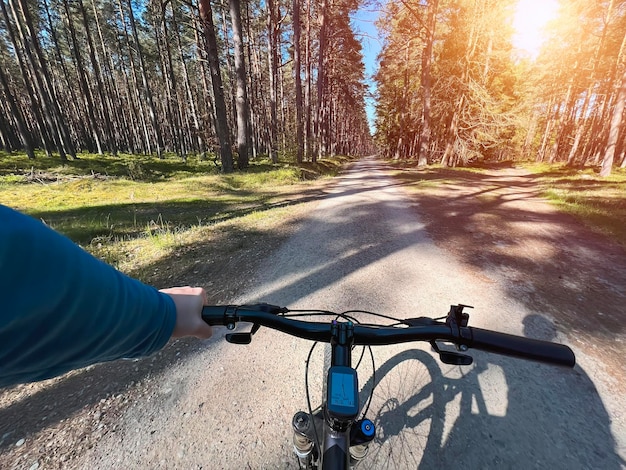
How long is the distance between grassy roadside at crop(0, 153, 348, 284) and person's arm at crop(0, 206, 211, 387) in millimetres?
3818

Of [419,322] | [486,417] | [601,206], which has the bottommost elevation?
[486,417]

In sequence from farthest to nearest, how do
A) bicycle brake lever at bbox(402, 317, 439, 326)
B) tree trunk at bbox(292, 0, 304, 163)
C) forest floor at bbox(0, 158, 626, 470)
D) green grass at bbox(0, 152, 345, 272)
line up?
tree trunk at bbox(292, 0, 304, 163), green grass at bbox(0, 152, 345, 272), forest floor at bbox(0, 158, 626, 470), bicycle brake lever at bbox(402, 317, 439, 326)

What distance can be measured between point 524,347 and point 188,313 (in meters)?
1.53

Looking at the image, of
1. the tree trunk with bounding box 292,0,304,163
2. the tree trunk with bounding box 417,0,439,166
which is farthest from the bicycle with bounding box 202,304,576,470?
the tree trunk with bounding box 417,0,439,166

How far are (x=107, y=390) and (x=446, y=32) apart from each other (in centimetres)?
2935

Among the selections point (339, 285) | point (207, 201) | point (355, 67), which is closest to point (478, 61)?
point (355, 67)

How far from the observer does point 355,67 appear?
3073cm

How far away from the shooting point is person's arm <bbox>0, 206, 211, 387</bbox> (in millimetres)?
625

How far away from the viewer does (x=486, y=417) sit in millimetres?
2250

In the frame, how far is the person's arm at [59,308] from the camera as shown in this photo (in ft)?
2.05

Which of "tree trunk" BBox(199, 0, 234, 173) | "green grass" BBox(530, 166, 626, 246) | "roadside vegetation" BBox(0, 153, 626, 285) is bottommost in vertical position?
"green grass" BBox(530, 166, 626, 246)

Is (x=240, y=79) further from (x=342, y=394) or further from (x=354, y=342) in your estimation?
(x=342, y=394)

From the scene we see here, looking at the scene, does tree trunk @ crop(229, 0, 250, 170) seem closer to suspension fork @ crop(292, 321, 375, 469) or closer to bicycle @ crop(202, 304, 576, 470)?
bicycle @ crop(202, 304, 576, 470)

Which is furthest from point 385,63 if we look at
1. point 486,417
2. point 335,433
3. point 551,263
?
point 335,433
